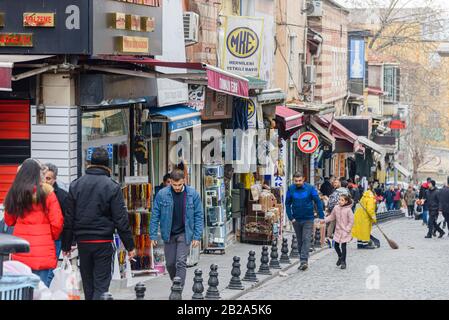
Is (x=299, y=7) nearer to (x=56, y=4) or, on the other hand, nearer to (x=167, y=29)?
(x=167, y=29)

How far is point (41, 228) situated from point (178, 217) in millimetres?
3296

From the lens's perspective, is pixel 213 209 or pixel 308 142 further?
pixel 308 142

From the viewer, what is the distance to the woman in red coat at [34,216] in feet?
36.4

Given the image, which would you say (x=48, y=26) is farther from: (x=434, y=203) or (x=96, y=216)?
(x=434, y=203)

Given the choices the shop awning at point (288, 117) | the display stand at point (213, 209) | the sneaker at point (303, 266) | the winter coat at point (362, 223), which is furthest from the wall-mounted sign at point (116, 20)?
the shop awning at point (288, 117)

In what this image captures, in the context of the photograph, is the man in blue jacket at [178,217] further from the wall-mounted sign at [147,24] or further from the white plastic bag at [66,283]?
the wall-mounted sign at [147,24]

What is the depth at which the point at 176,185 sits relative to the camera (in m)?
14.2

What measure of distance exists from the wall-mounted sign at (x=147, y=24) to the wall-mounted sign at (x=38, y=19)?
2528 millimetres

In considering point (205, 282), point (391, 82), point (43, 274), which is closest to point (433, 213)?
point (205, 282)

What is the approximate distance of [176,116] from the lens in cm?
1845

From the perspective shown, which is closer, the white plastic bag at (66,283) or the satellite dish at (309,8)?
the white plastic bag at (66,283)

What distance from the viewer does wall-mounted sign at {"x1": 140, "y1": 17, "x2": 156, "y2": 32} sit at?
1717 centimetres

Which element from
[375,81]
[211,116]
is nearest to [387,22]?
[375,81]

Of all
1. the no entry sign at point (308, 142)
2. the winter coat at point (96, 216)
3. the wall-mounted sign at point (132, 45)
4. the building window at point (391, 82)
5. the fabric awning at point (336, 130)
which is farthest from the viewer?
the building window at point (391, 82)
